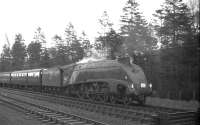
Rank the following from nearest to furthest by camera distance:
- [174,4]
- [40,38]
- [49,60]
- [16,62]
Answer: [174,4]
[49,60]
[40,38]
[16,62]

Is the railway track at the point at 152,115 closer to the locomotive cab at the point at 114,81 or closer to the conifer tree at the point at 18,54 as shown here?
the locomotive cab at the point at 114,81

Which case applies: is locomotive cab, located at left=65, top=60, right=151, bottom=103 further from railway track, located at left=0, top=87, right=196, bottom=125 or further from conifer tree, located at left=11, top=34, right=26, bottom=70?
conifer tree, located at left=11, top=34, right=26, bottom=70

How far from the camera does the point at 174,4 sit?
1534 cm

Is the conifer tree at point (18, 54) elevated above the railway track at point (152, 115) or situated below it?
above

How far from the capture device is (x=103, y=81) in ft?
66.8

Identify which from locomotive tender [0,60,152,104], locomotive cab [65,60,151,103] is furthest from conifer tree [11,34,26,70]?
locomotive cab [65,60,151,103]

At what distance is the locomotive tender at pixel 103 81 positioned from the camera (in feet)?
61.6

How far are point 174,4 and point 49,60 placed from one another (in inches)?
1881

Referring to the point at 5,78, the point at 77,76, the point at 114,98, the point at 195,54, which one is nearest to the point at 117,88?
the point at 114,98

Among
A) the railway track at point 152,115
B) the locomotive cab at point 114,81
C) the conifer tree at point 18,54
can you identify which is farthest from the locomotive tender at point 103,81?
the conifer tree at point 18,54

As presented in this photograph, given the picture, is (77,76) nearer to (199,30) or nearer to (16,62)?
(199,30)

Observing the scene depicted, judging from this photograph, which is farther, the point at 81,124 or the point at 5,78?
the point at 5,78

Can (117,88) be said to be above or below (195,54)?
below

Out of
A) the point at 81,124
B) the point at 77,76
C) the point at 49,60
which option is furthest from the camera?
the point at 49,60
